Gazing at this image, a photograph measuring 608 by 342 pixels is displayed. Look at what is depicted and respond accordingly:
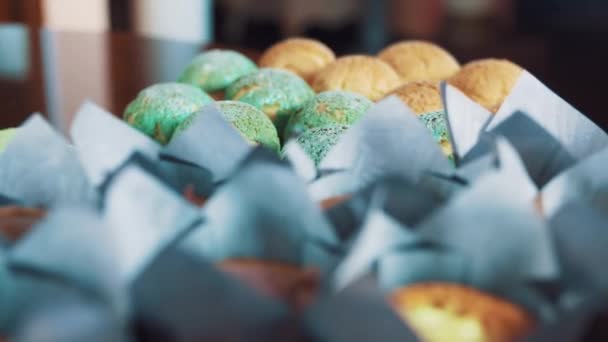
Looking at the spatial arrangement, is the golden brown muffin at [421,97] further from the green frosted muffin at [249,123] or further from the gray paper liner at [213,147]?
the gray paper liner at [213,147]

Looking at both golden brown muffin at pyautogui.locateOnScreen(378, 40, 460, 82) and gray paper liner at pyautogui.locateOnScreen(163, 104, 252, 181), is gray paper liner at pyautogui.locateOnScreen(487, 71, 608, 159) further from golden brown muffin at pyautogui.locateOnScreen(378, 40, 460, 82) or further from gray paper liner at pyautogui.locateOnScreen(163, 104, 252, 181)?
golden brown muffin at pyautogui.locateOnScreen(378, 40, 460, 82)

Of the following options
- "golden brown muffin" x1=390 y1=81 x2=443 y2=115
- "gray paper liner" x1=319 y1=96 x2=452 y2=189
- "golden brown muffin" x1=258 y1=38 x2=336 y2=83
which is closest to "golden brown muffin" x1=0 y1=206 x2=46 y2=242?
"gray paper liner" x1=319 y1=96 x2=452 y2=189

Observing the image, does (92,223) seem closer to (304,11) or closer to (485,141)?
(485,141)

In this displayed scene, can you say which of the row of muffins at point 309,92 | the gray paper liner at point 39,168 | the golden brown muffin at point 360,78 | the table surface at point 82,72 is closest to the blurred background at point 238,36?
the table surface at point 82,72

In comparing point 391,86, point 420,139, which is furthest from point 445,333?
point 391,86

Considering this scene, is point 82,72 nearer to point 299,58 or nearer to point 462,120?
point 299,58

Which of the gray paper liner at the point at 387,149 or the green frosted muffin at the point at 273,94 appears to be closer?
the gray paper liner at the point at 387,149
